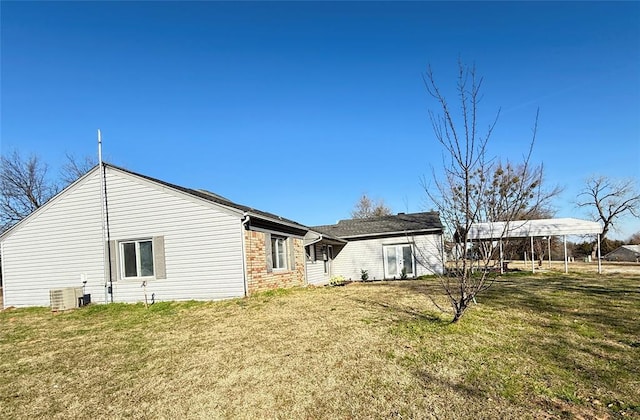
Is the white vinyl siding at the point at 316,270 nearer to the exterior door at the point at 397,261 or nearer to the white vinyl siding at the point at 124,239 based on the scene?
the exterior door at the point at 397,261

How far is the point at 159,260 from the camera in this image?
1138 cm

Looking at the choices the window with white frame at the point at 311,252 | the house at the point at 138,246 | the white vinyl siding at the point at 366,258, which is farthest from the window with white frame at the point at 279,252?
the white vinyl siding at the point at 366,258

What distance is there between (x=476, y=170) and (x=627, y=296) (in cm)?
672

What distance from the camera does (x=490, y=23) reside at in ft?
34.1

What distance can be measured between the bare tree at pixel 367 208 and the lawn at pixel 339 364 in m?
37.3

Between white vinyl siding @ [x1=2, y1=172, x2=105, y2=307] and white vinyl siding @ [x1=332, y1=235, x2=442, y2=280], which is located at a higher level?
white vinyl siding @ [x1=2, y1=172, x2=105, y2=307]

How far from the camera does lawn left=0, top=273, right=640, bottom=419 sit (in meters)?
4.02

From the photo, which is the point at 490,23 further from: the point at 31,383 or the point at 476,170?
the point at 31,383

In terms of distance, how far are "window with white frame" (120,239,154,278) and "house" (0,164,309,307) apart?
3cm

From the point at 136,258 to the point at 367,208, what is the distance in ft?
122

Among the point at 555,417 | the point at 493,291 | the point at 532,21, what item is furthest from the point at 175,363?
the point at 532,21

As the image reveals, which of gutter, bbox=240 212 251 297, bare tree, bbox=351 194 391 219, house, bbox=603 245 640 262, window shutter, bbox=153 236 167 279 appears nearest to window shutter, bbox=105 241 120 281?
window shutter, bbox=153 236 167 279

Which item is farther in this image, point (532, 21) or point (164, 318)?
point (532, 21)

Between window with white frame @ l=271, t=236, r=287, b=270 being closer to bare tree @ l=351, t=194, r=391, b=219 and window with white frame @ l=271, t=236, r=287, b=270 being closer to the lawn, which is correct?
the lawn
